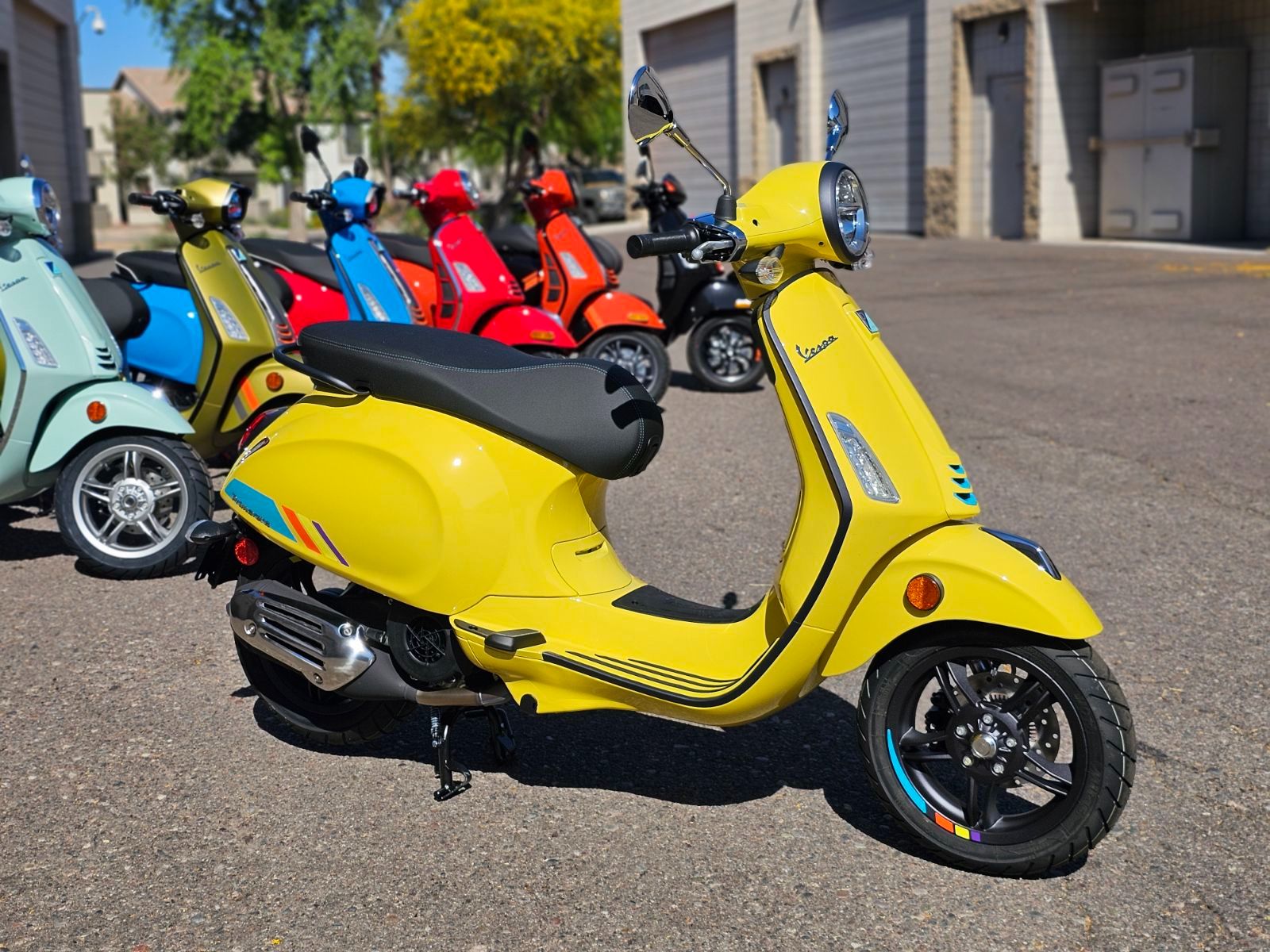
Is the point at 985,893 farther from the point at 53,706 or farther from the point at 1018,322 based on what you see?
the point at 1018,322

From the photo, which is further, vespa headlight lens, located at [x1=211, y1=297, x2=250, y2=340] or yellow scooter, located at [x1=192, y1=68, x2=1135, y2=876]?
vespa headlight lens, located at [x1=211, y1=297, x2=250, y2=340]

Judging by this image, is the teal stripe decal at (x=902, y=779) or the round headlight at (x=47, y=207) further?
the round headlight at (x=47, y=207)

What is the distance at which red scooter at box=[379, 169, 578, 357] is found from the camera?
870 cm

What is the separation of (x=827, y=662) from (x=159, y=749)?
1831mm

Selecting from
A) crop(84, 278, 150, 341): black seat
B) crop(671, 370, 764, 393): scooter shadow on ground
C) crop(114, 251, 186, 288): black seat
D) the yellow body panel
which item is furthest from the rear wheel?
the yellow body panel

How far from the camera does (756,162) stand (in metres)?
30.0

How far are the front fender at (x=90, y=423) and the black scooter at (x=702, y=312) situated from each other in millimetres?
4469

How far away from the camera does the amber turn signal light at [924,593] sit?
9.94ft

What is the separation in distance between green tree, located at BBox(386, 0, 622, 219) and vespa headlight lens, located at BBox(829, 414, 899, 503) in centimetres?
2869

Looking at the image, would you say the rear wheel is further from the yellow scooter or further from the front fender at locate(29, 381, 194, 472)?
the yellow scooter

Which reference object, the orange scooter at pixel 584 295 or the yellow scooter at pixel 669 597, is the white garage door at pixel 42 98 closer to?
the orange scooter at pixel 584 295

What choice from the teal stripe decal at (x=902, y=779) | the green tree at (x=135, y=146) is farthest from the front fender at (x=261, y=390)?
the green tree at (x=135, y=146)

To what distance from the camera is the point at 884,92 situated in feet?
83.8

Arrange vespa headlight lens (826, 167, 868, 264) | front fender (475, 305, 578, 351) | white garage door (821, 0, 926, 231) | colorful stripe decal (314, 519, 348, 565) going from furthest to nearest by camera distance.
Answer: white garage door (821, 0, 926, 231)
front fender (475, 305, 578, 351)
colorful stripe decal (314, 519, 348, 565)
vespa headlight lens (826, 167, 868, 264)
